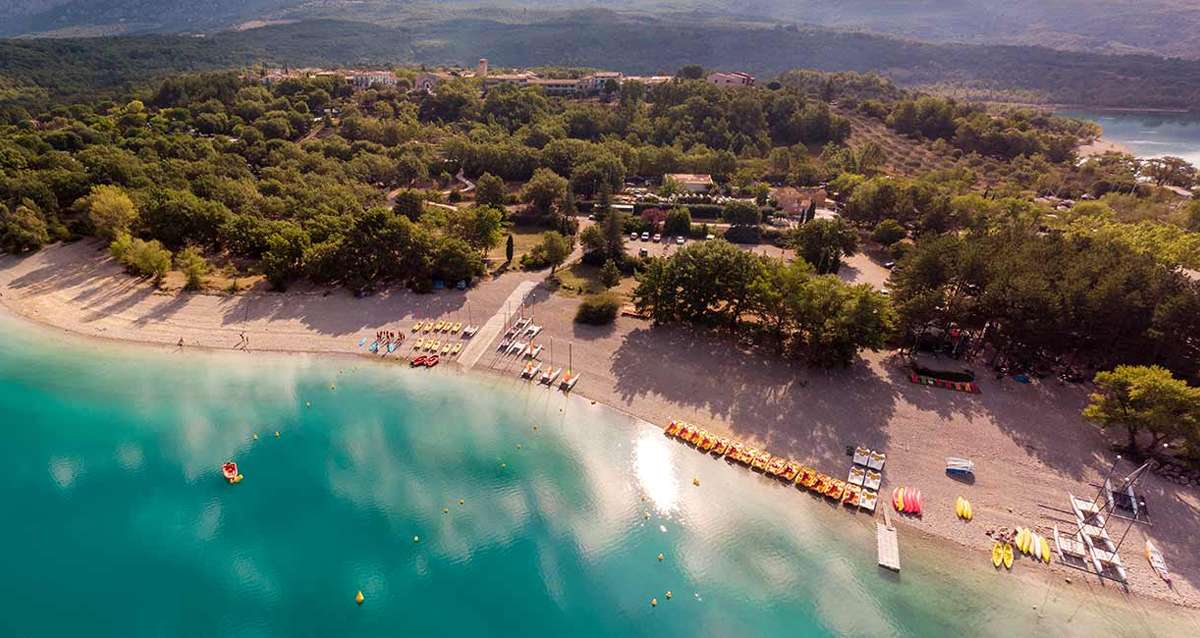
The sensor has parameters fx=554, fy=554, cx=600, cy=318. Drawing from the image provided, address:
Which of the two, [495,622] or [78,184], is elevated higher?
[78,184]

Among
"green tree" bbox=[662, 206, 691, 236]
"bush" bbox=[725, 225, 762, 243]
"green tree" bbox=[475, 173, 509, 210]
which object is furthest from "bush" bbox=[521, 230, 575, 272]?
"bush" bbox=[725, 225, 762, 243]

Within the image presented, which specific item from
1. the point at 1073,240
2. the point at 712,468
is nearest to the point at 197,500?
the point at 712,468

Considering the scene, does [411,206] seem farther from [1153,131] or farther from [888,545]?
[1153,131]

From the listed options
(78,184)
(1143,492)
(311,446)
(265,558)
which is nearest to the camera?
(265,558)

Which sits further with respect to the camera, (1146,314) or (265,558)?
(1146,314)

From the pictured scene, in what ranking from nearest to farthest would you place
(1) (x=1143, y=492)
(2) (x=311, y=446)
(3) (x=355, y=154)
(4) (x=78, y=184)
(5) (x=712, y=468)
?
(1) (x=1143, y=492) → (5) (x=712, y=468) → (2) (x=311, y=446) → (4) (x=78, y=184) → (3) (x=355, y=154)

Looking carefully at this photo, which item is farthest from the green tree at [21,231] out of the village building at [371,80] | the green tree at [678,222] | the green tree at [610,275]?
the village building at [371,80]

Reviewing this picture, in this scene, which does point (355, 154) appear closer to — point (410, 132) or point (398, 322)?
point (410, 132)

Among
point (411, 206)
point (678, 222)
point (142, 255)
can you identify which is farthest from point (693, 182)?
point (142, 255)
